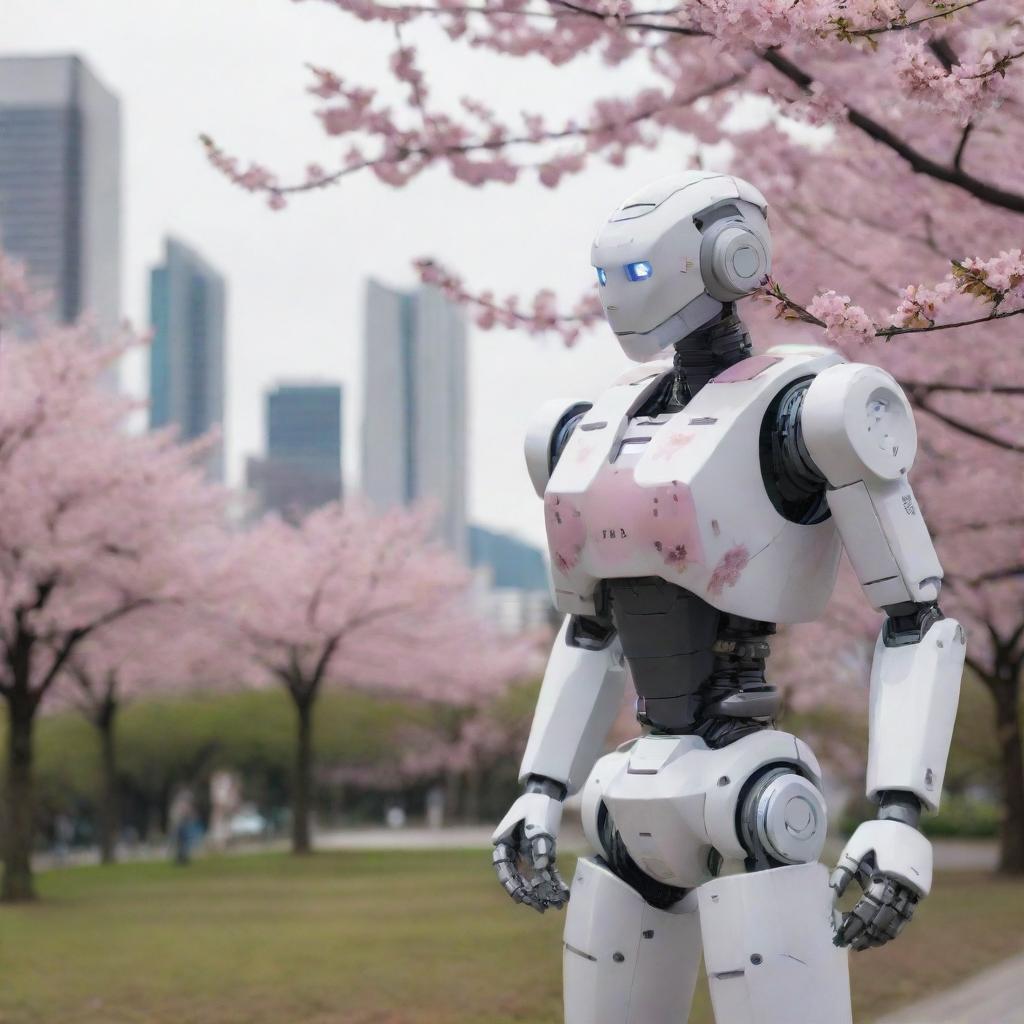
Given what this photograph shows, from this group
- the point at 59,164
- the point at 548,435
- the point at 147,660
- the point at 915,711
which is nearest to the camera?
the point at 915,711

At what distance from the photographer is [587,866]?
13.4ft

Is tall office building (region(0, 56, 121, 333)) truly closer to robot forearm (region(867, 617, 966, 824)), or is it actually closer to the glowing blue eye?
the glowing blue eye

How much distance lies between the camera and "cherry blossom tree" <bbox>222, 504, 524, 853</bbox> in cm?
2278

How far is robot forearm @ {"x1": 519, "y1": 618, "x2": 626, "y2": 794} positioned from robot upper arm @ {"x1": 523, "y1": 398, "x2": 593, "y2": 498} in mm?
463

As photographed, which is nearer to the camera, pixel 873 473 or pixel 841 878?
pixel 841 878

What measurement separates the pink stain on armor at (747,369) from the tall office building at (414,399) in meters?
167

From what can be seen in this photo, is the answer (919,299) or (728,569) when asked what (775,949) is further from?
(919,299)

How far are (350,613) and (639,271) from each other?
19.6 m

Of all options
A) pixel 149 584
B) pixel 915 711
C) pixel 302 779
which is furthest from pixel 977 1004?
pixel 302 779

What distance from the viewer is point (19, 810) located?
1495 cm

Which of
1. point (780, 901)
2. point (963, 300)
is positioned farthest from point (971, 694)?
point (780, 901)

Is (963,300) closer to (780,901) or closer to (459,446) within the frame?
(780,901)

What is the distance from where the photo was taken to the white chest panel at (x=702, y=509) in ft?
12.3

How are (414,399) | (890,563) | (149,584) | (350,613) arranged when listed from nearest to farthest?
(890,563) < (149,584) < (350,613) < (414,399)
